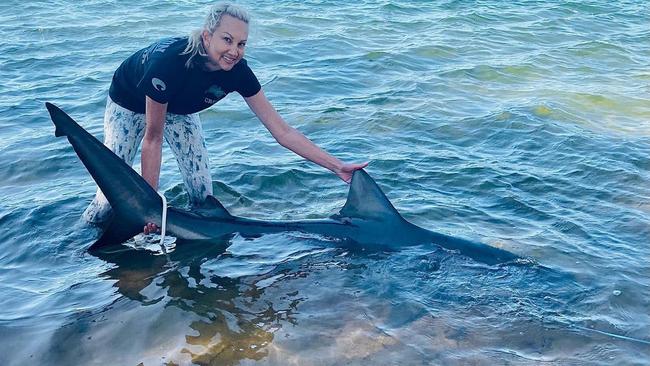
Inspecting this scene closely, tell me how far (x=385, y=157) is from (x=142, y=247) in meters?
2.97

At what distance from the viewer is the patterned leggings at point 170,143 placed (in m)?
5.72

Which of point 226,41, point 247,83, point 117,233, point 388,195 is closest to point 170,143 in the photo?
point 247,83

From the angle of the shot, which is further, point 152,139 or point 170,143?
point 170,143

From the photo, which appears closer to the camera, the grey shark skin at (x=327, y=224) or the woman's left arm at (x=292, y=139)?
the grey shark skin at (x=327, y=224)

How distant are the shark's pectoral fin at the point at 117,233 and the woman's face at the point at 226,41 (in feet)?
3.90

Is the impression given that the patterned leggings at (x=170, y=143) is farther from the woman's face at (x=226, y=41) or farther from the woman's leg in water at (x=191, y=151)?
the woman's face at (x=226, y=41)

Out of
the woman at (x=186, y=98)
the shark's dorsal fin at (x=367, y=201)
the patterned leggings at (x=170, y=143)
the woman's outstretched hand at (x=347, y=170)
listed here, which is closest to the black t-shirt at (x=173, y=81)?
the woman at (x=186, y=98)

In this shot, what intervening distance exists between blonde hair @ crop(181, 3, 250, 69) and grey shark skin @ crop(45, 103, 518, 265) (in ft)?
2.92

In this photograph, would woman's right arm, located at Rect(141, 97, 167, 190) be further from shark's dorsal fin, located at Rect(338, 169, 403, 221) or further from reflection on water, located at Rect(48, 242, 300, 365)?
shark's dorsal fin, located at Rect(338, 169, 403, 221)

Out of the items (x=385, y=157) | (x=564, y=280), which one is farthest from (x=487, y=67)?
(x=564, y=280)

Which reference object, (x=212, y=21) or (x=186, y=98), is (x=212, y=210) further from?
(x=212, y=21)

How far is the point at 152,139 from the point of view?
17.1 feet

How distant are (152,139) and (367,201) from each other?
1.49 meters

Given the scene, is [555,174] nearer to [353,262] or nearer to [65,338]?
[353,262]
